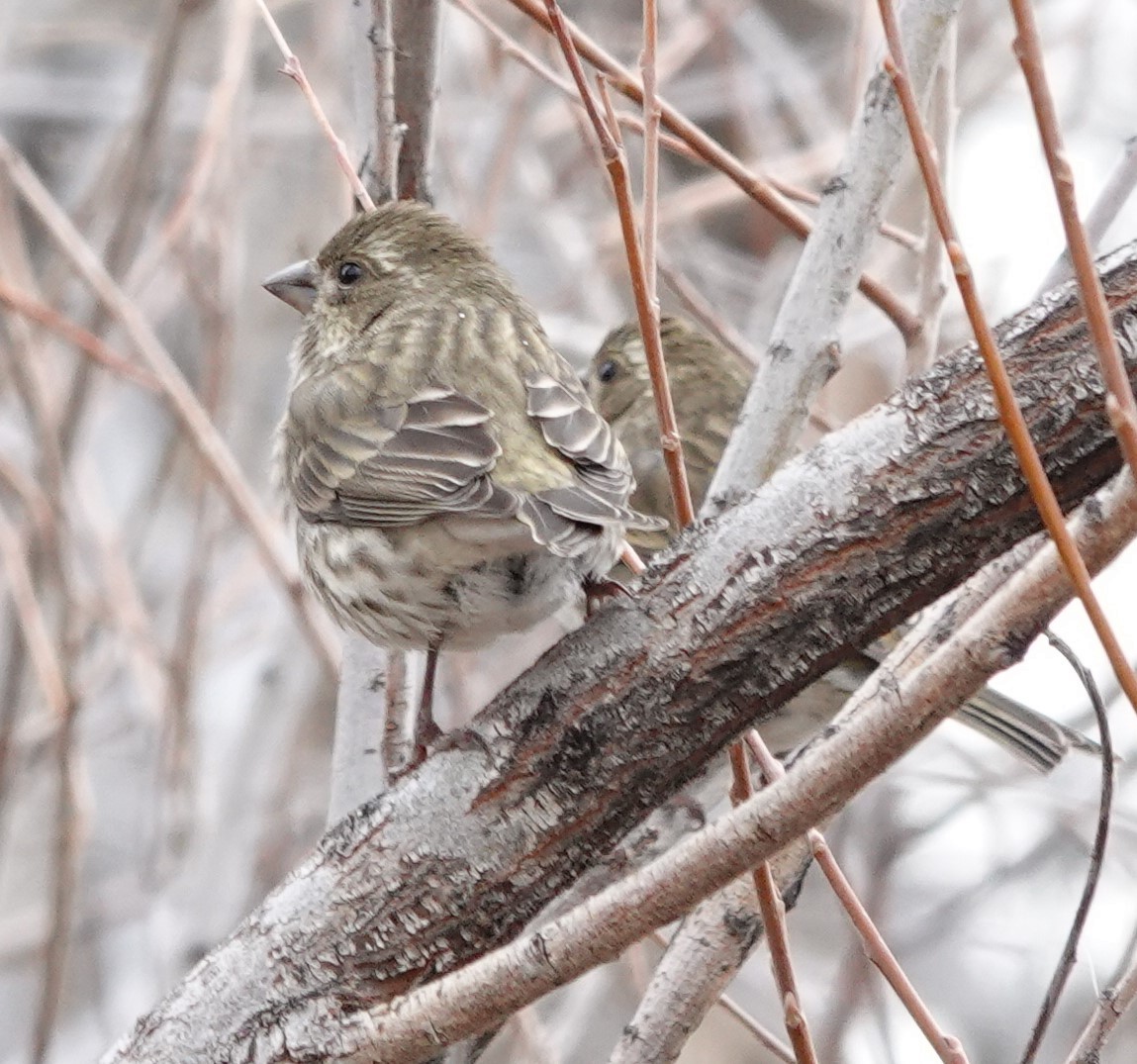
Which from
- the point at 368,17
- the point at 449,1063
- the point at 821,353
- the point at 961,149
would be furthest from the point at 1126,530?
the point at 961,149

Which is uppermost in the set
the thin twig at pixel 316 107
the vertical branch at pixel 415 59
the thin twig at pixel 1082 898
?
the vertical branch at pixel 415 59

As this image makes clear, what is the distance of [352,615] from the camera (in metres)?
3.58

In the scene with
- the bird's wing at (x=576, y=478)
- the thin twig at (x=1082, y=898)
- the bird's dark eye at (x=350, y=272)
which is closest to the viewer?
the thin twig at (x=1082, y=898)

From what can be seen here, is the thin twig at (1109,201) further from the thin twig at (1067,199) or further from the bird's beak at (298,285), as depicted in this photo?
the bird's beak at (298,285)

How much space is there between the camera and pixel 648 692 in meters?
2.65

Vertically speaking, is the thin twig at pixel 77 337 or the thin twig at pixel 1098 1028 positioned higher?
the thin twig at pixel 77 337

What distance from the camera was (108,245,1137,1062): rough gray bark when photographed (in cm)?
253

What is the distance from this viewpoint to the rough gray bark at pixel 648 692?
99.6 inches

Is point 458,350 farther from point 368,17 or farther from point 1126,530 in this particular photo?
point 1126,530

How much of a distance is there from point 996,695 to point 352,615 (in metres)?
1.79

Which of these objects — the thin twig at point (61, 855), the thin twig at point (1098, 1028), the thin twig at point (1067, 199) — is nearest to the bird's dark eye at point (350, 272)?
the thin twig at point (61, 855)

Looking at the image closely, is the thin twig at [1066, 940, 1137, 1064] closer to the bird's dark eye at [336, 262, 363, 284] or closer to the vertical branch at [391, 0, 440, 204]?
the vertical branch at [391, 0, 440, 204]

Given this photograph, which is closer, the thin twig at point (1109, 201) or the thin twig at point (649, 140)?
the thin twig at point (649, 140)

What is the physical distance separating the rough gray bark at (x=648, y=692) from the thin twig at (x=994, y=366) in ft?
2.14
